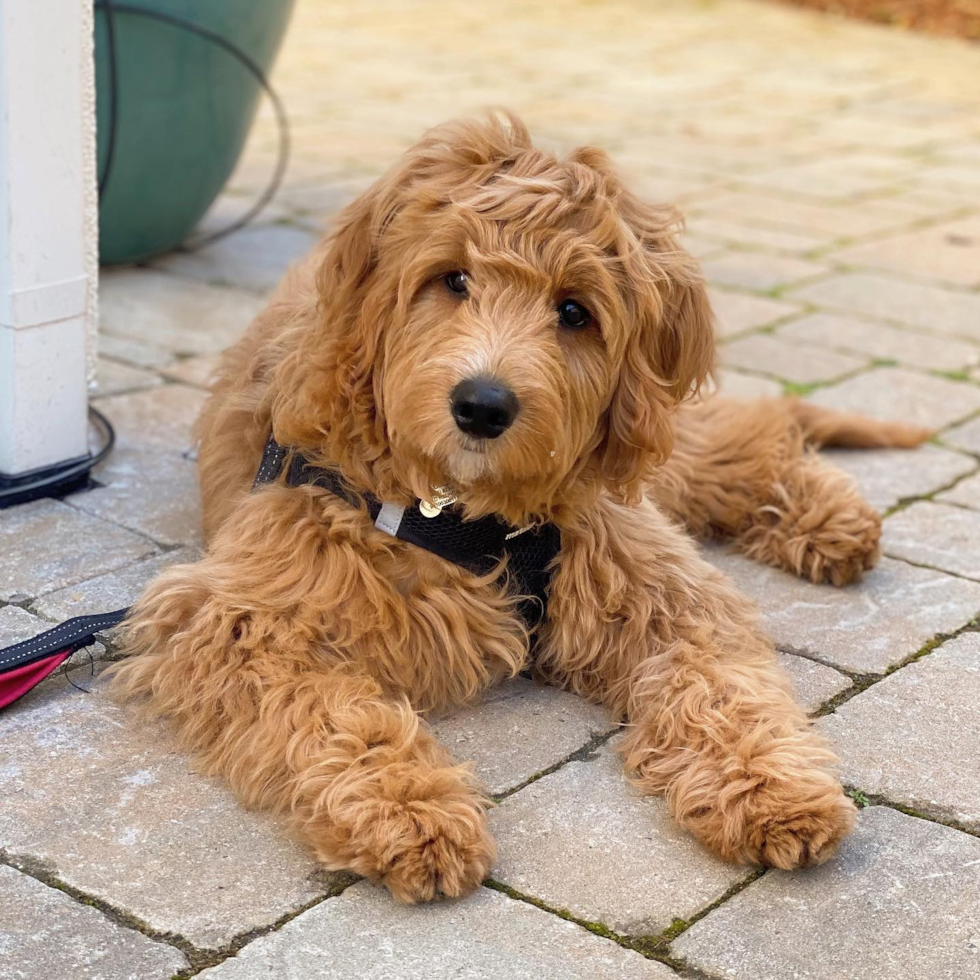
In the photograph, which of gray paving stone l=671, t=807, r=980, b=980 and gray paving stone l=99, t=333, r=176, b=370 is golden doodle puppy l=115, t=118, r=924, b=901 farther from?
gray paving stone l=99, t=333, r=176, b=370

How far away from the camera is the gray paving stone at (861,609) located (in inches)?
154

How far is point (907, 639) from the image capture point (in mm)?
3977

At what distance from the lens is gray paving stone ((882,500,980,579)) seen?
4477mm

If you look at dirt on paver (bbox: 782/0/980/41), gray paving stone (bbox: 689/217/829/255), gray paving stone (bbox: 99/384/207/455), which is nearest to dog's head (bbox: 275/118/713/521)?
gray paving stone (bbox: 99/384/207/455)

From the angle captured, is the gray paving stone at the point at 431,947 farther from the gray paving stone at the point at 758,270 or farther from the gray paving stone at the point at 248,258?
the gray paving stone at the point at 758,270

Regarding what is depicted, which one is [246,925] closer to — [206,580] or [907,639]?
[206,580]

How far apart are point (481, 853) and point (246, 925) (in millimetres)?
459

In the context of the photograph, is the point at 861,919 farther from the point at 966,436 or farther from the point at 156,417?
the point at 156,417

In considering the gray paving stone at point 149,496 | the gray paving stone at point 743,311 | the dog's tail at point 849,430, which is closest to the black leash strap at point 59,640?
the gray paving stone at point 149,496

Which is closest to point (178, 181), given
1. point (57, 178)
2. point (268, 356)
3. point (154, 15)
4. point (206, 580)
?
point (154, 15)

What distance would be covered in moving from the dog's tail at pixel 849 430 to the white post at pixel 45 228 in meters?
2.38

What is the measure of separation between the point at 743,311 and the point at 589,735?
378 cm

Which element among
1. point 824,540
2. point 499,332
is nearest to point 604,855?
point 499,332

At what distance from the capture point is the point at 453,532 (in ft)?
→ 11.2
